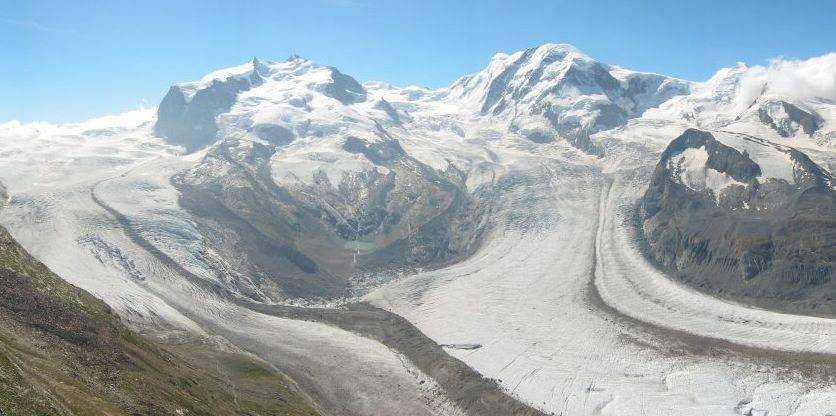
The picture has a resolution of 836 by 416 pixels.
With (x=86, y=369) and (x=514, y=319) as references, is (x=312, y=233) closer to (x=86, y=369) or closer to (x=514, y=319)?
(x=514, y=319)

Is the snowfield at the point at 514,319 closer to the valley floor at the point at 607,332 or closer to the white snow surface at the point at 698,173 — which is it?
the valley floor at the point at 607,332

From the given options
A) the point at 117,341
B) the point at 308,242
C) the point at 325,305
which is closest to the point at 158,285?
the point at 325,305

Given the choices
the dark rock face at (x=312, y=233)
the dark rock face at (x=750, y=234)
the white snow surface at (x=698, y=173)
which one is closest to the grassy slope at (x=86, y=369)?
the dark rock face at (x=312, y=233)

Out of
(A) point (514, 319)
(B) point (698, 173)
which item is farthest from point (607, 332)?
(B) point (698, 173)

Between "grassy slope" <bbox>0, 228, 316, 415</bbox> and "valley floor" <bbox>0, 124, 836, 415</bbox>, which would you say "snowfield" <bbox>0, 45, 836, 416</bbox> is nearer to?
"valley floor" <bbox>0, 124, 836, 415</bbox>

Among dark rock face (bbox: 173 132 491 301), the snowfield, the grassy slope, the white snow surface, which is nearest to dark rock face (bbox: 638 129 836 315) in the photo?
the white snow surface

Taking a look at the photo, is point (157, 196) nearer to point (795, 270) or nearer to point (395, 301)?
point (395, 301)
